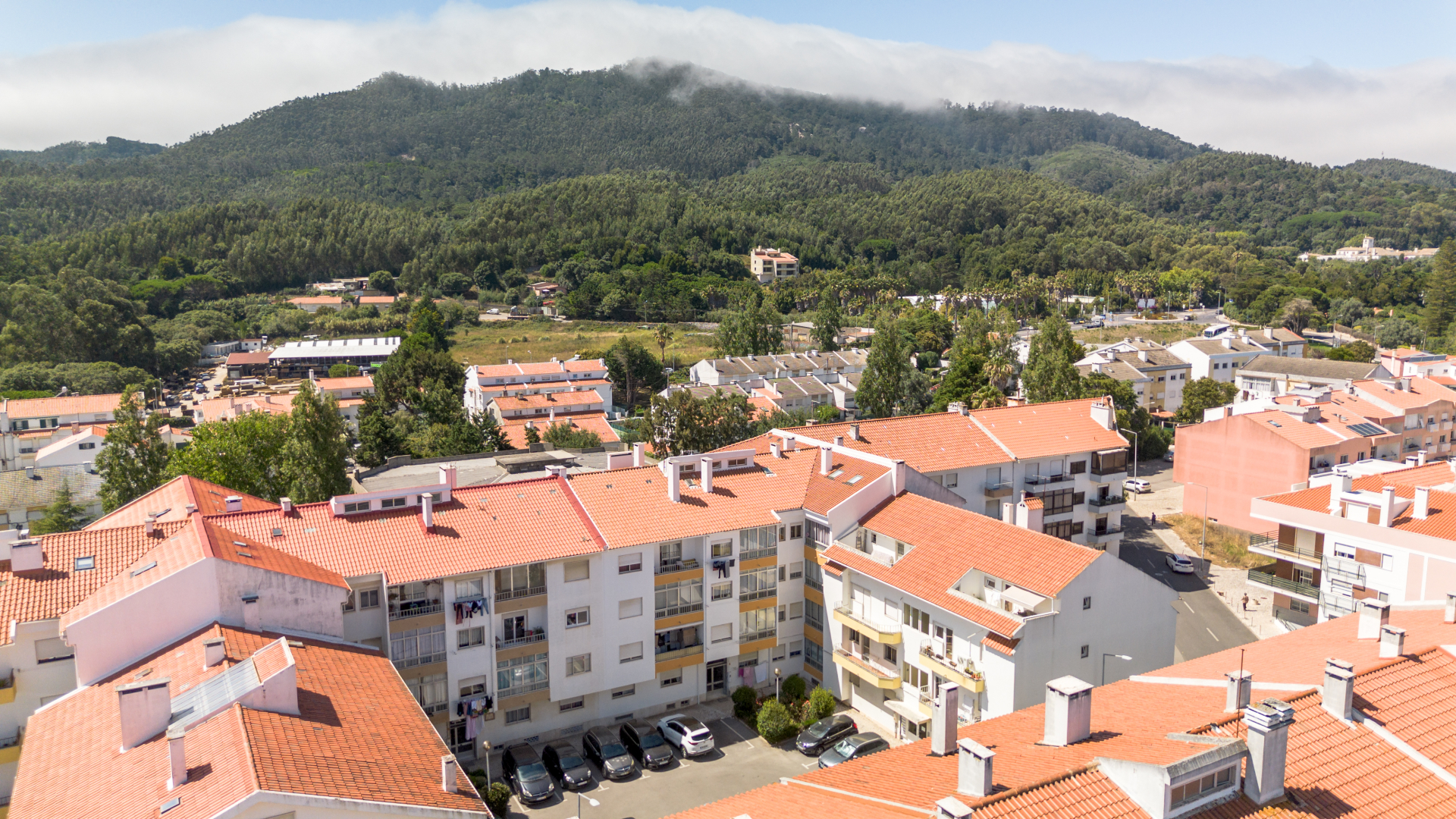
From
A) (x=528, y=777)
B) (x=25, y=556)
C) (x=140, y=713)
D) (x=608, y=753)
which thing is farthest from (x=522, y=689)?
(x=25, y=556)

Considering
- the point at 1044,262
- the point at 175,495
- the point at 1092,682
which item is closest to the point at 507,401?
the point at 175,495

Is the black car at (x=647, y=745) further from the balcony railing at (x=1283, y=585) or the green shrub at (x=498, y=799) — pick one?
the balcony railing at (x=1283, y=585)

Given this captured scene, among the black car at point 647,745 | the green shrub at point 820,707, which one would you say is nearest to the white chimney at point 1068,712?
the green shrub at point 820,707

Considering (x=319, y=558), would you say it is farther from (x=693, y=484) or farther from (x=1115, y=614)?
(x=1115, y=614)

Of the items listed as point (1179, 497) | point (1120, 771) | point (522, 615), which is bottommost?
point (1179, 497)

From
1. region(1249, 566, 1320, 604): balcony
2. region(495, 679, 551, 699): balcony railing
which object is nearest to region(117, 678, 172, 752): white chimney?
region(495, 679, 551, 699): balcony railing

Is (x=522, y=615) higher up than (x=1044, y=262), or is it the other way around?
(x=1044, y=262)

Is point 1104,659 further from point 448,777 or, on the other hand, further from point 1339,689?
point 448,777
